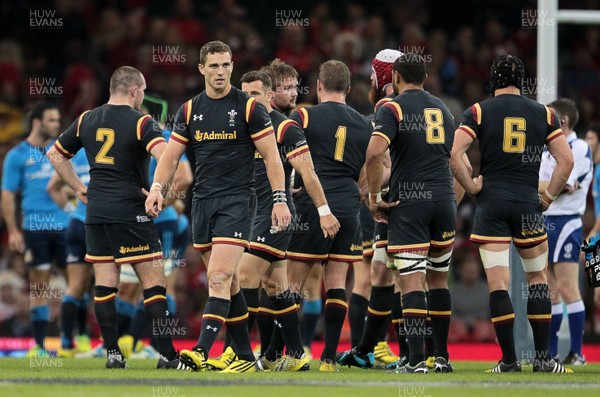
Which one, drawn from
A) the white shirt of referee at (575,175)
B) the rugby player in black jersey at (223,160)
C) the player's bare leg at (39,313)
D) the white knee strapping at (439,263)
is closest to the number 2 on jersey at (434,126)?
the white knee strapping at (439,263)

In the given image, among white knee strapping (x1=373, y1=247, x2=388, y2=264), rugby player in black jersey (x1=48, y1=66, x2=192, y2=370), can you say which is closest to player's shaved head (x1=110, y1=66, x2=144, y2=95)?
rugby player in black jersey (x1=48, y1=66, x2=192, y2=370)

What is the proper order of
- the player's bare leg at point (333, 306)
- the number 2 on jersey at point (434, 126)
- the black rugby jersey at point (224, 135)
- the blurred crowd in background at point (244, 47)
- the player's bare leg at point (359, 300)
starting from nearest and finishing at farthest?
the black rugby jersey at point (224, 135)
the number 2 on jersey at point (434, 126)
the player's bare leg at point (333, 306)
the player's bare leg at point (359, 300)
the blurred crowd in background at point (244, 47)

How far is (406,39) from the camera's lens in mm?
19594

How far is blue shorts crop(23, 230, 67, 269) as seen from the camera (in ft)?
46.0

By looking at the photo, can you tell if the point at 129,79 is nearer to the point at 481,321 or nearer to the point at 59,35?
the point at 481,321

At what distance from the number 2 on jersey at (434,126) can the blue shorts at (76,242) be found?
481 cm

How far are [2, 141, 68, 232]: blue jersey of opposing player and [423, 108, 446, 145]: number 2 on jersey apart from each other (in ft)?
18.1

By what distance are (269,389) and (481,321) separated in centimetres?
911

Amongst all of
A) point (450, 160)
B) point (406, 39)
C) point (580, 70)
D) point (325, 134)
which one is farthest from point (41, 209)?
point (580, 70)

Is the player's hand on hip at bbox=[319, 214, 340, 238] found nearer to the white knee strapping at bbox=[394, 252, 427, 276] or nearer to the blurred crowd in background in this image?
the white knee strapping at bbox=[394, 252, 427, 276]

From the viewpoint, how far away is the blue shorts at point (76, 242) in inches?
528

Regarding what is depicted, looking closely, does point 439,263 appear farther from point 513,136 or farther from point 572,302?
point 572,302

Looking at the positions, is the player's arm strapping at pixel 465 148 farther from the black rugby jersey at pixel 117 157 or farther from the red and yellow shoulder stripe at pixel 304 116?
the black rugby jersey at pixel 117 157

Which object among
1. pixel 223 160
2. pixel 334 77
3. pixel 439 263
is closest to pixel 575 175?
pixel 439 263
